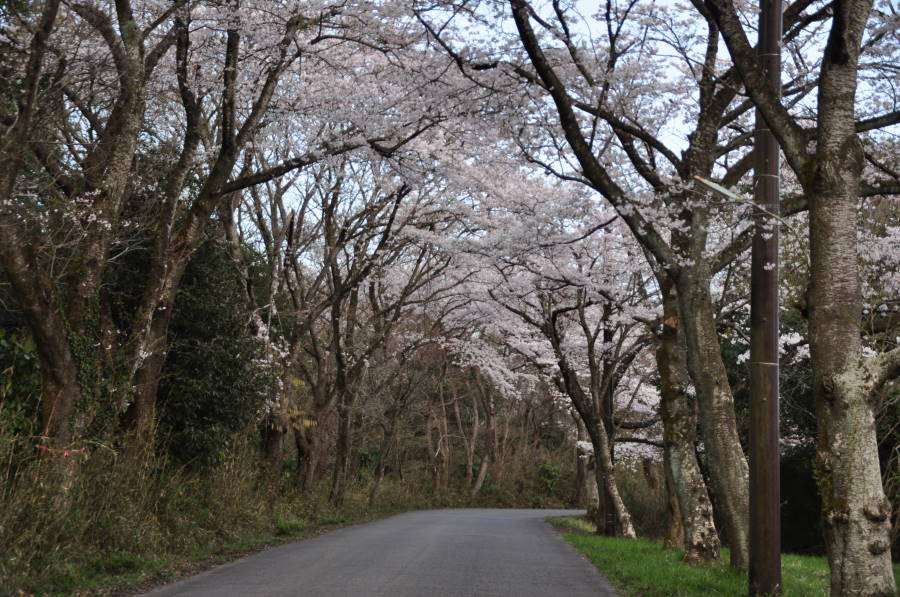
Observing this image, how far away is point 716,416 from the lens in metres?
9.91

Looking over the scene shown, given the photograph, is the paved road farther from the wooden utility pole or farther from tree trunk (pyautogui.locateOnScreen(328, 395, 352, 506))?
tree trunk (pyautogui.locateOnScreen(328, 395, 352, 506))

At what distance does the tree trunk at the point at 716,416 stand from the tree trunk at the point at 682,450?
181cm

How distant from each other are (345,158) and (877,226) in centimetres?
1005

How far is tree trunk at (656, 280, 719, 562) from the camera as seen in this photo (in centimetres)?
1178

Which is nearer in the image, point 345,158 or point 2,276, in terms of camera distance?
point 2,276

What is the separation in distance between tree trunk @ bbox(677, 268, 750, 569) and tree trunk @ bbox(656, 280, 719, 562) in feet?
5.95

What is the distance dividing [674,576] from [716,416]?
1912 mm

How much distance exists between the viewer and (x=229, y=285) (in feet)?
52.0

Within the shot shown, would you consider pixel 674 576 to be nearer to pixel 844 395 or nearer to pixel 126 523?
pixel 844 395

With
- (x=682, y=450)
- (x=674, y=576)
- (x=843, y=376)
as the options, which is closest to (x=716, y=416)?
(x=674, y=576)

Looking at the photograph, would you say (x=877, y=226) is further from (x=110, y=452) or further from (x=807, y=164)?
(x=110, y=452)

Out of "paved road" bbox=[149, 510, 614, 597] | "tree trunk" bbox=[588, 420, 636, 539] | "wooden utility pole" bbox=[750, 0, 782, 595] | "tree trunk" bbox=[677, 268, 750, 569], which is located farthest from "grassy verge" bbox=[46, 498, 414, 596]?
"tree trunk" bbox=[588, 420, 636, 539]

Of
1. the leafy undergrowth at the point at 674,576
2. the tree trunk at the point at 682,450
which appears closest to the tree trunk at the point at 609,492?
the leafy undergrowth at the point at 674,576

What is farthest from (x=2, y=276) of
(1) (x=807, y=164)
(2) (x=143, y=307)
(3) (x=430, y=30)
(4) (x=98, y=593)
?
(1) (x=807, y=164)
